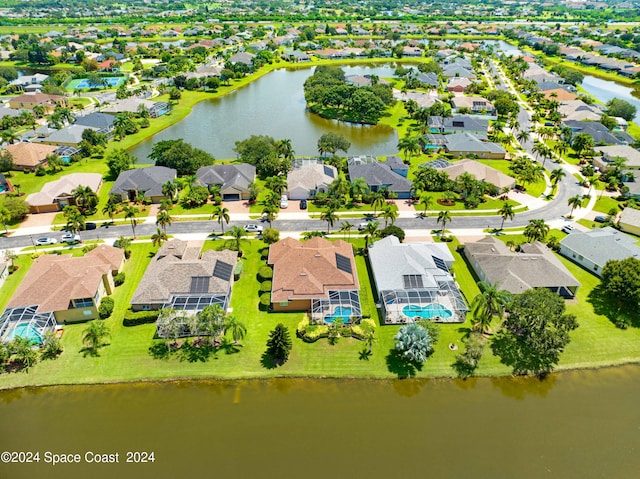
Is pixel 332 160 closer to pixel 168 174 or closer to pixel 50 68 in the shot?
pixel 168 174

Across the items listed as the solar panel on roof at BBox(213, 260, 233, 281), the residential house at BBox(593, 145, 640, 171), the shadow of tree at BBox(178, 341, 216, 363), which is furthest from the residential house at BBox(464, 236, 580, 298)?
the residential house at BBox(593, 145, 640, 171)

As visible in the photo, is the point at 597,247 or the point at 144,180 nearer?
the point at 597,247

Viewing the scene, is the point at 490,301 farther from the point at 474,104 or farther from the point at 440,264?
the point at 474,104

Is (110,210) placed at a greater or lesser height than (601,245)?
greater

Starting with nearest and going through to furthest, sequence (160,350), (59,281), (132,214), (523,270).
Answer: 1. (160,350)
2. (59,281)
3. (523,270)
4. (132,214)

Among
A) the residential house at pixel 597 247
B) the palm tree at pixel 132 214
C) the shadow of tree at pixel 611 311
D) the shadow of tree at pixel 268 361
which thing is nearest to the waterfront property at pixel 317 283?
the shadow of tree at pixel 268 361

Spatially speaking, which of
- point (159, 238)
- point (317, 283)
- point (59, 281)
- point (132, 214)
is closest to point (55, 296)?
point (59, 281)
